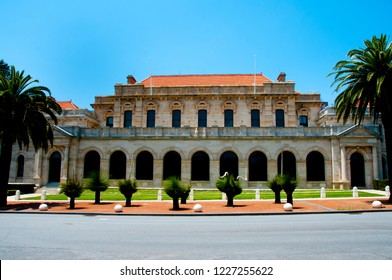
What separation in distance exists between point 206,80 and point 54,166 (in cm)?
2539

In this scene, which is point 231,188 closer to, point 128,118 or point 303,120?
point 128,118

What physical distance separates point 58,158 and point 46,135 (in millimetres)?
13357

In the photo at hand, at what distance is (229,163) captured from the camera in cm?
3647

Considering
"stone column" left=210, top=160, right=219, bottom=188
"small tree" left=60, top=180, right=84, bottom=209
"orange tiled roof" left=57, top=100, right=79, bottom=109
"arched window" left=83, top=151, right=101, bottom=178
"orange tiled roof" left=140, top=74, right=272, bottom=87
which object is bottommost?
"small tree" left=60, top=180, right=84, bottom=209

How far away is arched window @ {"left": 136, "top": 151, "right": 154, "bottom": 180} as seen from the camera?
123 feet

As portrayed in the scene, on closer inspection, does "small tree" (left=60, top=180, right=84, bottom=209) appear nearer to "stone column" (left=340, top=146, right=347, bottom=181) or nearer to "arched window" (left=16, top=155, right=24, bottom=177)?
"arched window" (left=16, top=155, right=24, bottom=177)

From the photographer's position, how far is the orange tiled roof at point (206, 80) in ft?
154

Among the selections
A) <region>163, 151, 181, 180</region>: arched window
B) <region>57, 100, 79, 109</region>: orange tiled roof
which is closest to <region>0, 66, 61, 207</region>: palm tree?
<region>163, 151, 181, 180</region>: arched window

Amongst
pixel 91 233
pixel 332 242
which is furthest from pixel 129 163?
pixel 332 242

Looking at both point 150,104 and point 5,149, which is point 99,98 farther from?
point 5,149

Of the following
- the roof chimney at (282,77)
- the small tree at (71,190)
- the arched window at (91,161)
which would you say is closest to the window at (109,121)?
the arched window at (91,161)

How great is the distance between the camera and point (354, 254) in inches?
303

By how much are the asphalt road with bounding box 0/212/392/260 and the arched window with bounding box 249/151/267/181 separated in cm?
2299

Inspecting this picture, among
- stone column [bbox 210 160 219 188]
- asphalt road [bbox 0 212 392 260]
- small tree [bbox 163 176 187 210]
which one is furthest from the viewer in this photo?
stone column [bbox 210 160 219 188]
